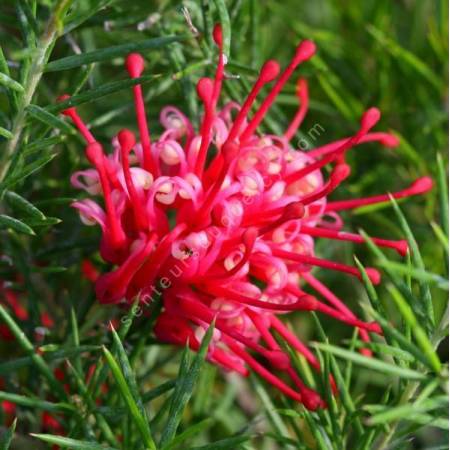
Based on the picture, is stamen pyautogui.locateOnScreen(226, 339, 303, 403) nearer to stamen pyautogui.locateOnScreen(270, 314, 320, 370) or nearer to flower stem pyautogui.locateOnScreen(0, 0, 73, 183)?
stamen pyautogui.locateOnScreen(270, 314, 320, 370)

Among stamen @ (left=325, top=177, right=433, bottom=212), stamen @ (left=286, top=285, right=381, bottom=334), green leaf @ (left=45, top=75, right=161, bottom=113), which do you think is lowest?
stamen @ (left=286, top=285, right=381, bottom=334)

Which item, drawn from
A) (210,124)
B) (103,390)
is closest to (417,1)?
(210,124)

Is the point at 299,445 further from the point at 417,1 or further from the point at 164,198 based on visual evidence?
the point at 417,1

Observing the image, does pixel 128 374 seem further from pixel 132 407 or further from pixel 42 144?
pixel 42 144

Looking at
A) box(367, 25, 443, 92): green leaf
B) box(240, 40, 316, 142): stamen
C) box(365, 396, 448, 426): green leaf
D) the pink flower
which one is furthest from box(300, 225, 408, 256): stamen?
box(367, 25, 443, 92): green leaf

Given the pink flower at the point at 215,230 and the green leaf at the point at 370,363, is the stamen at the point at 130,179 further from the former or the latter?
the green leaf at the point at 370,363

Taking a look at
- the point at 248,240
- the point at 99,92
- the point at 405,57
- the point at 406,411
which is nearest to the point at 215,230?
the point at 248,240
